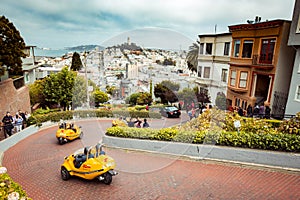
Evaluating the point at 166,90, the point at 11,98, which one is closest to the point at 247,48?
the point at 166,90

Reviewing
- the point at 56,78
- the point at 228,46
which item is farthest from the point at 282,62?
the point at 56,78

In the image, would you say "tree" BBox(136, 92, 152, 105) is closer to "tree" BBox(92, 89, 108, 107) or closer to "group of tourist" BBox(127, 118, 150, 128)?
"tree" BBox(92, 89, 108, 107)

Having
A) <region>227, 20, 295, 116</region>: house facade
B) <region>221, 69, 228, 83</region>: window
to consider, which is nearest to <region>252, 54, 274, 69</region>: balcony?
<region>227, 20, 295, 116</region>: house facade

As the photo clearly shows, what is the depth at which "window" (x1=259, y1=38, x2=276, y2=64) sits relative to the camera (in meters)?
14.2

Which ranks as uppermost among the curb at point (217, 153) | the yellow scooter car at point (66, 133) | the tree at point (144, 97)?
the tree at point (144, 97)

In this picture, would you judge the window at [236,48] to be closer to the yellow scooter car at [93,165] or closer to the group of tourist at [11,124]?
the yellow scooter car at [93,165]

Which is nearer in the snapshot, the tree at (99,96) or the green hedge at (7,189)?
the green hedge at (7,189)

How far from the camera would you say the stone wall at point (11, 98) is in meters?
11.9

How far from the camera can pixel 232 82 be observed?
55.9 feet

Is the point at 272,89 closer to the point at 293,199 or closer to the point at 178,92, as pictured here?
the point at 293,199

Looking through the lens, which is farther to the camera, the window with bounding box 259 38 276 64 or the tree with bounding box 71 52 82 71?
the window with bounding box 259 38 276 64

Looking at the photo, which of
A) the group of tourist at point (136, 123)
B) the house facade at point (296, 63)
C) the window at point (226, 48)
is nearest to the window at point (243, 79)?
the window at point (226, 48)

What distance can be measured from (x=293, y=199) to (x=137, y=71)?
5.13 metres

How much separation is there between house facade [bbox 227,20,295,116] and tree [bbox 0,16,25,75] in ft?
51.8
